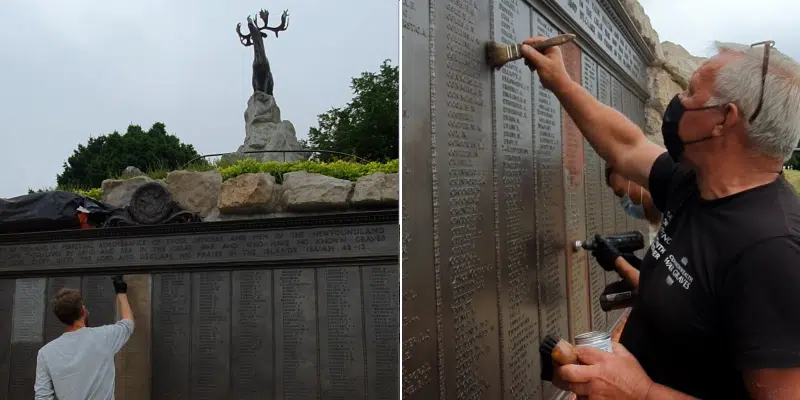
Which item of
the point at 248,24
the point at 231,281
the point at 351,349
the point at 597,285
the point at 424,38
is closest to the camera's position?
the point at 424,38

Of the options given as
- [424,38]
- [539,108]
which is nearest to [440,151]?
[424,38]

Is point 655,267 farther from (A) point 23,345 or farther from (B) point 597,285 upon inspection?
(A) point 23,345

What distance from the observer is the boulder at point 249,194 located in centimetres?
483

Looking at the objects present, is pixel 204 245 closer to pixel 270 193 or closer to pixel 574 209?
pixel 270 193

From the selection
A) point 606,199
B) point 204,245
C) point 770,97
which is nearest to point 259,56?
point 204,245

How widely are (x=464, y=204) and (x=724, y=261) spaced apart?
1.31 metres

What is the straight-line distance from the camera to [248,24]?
7.64 metres

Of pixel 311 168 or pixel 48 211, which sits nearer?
pixel 311 168

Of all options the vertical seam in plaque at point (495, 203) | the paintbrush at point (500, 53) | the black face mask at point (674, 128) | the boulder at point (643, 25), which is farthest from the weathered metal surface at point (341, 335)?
the boulder at point (643, 25)

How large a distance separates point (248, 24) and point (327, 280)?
451 cm

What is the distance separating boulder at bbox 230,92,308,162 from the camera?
277 inches

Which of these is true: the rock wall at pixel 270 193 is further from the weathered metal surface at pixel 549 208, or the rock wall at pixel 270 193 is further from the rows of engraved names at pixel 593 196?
the rows of engraved names at pixel 593 196

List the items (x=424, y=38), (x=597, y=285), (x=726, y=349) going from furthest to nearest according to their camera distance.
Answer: (x=597, y=285), (x=424, y=38), (x=726, y=349)

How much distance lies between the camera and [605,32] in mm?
5680
